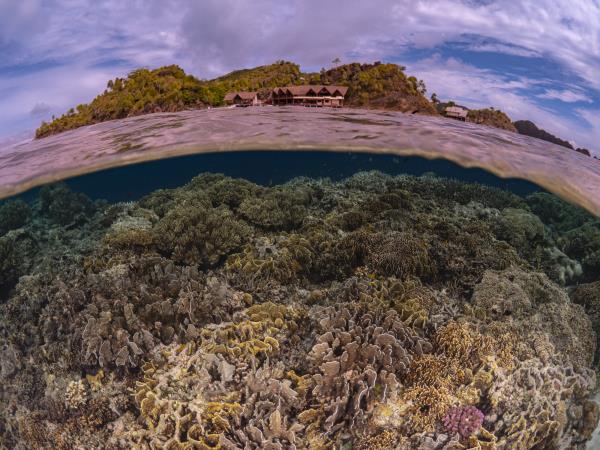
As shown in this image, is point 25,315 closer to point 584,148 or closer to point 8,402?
point 8,402

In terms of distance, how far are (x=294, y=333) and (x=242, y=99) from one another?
47.8 ft

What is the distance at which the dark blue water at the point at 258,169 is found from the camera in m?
21.1

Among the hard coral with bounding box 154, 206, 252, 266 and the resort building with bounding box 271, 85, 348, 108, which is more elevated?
the resort building with bounding box 271, 85, 348, 108

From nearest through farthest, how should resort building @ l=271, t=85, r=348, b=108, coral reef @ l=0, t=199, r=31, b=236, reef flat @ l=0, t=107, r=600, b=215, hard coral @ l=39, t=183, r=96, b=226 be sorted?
coral reef @ l=0, t=199, r=31, b=236 < hard coral @ l=39, t=183, r=96, b=226 < reef flat @ l=0, t=107, r=600, b=215 < resort building @ l=271, t=85, r=348, b=108

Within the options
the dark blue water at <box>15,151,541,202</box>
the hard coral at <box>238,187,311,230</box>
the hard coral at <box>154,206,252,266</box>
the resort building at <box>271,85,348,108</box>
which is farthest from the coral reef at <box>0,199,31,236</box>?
the resort building at <box>271,85,348,108</box>

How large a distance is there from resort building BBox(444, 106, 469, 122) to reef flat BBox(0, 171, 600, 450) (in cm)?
895

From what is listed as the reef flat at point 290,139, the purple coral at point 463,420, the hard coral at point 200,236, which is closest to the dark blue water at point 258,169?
the reef flat at point 290,139

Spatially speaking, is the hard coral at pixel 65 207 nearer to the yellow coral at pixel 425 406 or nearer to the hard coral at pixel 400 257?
the hard coral at pixel 400 257

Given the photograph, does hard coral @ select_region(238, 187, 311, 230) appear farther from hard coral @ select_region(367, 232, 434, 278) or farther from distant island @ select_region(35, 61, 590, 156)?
distant island @ select_region(35, 61, 590, 156)

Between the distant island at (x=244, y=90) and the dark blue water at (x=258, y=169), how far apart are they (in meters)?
3.79

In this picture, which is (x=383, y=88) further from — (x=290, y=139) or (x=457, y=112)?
(x=290, y=139)

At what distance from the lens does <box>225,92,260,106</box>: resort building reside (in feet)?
58.7

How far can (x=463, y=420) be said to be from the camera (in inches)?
205

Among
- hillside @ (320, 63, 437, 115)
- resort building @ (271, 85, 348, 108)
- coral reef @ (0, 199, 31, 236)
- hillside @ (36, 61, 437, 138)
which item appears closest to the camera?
coral reef @ (0, 199, 31, 236)
